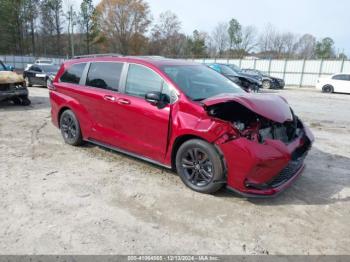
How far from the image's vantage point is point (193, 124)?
3.80 m

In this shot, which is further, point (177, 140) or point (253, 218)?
point (177, 140)

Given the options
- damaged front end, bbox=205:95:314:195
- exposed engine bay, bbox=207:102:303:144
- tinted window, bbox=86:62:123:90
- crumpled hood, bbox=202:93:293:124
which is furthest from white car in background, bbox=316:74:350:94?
tinted window, bbox=86:62:123:90

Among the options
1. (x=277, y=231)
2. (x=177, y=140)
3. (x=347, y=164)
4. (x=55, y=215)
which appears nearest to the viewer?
(x=277, y=231)

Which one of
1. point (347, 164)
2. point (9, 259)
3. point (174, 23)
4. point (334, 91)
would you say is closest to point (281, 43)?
point (174, 23)

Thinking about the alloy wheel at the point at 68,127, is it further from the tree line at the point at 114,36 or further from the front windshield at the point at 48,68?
the tree line at the point at 114,36

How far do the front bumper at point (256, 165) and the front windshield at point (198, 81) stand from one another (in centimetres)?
101

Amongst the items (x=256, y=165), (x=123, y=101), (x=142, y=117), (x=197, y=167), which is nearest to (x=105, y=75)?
(x=123, y=101)

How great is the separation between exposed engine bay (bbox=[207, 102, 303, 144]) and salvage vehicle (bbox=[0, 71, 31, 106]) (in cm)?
856

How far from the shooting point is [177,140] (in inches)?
159

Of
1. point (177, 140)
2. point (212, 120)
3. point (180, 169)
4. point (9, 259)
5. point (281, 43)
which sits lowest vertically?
point (9, 259)

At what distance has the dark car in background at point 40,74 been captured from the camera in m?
16.7

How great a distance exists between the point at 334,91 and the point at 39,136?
2070cm

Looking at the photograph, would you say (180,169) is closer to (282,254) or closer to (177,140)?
(177,140)

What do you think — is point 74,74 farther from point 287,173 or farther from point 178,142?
point 287,173
